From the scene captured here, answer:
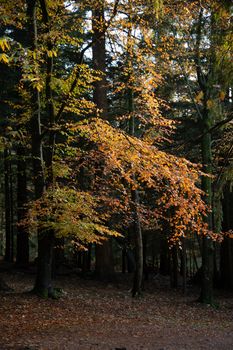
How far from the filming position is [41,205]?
1025cm

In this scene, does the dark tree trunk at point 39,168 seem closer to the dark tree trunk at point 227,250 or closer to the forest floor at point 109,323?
the forest floor at point 109,323

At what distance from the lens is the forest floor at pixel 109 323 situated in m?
8.25

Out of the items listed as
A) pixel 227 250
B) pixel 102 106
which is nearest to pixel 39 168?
pixel 102 106

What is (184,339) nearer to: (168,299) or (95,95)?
(168,299)

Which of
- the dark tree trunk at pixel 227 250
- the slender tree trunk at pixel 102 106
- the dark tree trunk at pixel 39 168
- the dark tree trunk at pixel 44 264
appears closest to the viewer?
the dark tree trunk at pixel 39 168

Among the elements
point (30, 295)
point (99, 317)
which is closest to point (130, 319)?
point (99, 317)

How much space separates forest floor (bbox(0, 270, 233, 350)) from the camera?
27.1 feet

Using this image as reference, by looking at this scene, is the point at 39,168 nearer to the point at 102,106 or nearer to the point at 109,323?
the point at 109,323

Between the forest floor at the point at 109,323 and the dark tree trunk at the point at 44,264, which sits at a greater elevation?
the dark tree trunk at the point at 44,264

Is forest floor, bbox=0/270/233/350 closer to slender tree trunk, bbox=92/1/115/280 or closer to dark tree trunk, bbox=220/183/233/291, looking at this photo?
slender tree trunk, bbox=92/1/115/280

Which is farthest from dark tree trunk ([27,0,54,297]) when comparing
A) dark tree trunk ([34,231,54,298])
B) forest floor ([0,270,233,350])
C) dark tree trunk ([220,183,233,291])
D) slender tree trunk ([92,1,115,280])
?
dark tree trunk ([220,183,233,291])

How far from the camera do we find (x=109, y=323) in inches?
413

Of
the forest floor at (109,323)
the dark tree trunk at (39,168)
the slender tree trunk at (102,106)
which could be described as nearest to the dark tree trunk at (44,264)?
the dark tree trunk at (39,168)

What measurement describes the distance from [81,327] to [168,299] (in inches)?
347
